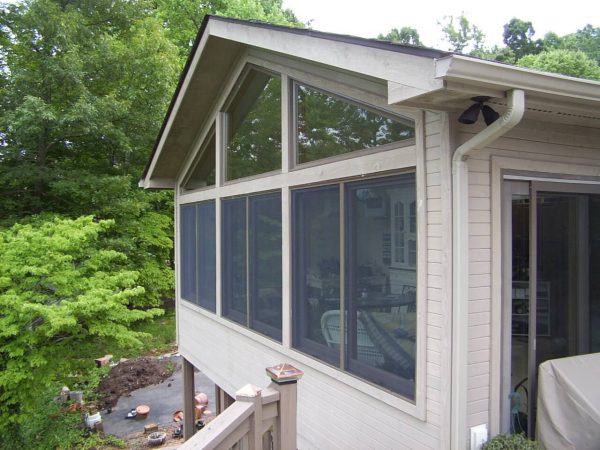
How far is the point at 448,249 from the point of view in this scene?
2.61 m

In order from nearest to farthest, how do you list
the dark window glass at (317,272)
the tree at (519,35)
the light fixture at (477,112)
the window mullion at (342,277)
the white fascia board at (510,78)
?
1. the white fascia board at (510,78)
2. the light fixture at (477,112)
3. the window mullion at (342,277)
4. the dark window glass at (317,272)
5. the tree at (519,35)

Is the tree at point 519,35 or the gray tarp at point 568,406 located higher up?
the tree at point 519,35

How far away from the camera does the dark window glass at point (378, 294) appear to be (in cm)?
295

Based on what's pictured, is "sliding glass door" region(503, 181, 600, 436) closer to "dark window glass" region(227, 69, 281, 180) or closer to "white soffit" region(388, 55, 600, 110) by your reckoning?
"white soffit" region(388, 55, 600, 110)

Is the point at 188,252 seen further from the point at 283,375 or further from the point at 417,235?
the point at 417,235

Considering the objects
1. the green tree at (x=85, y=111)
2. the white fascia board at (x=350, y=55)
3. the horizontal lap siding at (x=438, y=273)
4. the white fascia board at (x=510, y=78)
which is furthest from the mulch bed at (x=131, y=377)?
the white fascia board at (x=510, y=78)

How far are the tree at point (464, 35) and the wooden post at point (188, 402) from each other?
3049 cm

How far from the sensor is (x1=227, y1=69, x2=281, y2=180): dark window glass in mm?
4586

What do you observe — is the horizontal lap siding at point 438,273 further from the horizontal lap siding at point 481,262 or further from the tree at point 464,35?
the tree at point 464,35

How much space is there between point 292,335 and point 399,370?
1.31 metres

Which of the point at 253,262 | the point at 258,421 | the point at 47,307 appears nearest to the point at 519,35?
the point at 253,262

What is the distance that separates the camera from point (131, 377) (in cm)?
1259

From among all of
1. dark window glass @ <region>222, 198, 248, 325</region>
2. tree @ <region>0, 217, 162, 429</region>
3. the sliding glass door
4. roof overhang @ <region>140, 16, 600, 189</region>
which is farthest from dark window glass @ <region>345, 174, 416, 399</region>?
tree @ <region>0, 217, 162, 429</region>

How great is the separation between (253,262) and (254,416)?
2.45 m
